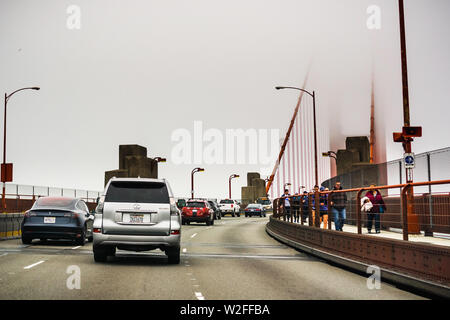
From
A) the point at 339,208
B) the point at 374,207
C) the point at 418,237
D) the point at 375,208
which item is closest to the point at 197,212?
the point at 339,208

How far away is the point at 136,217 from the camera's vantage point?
13180 mm

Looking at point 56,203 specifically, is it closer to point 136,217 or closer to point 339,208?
point 136,217

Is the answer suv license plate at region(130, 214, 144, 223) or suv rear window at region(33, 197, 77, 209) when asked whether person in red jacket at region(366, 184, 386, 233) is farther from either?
suv rear window at region(33, 197, 77, 209)

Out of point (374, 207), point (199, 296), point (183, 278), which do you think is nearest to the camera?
point (199, 296)

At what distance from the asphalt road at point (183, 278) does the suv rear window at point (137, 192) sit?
1512 mm

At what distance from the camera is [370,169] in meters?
27.2

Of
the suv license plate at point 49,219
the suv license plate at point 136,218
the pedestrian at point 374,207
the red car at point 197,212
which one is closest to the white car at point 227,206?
the red car at point 197,212

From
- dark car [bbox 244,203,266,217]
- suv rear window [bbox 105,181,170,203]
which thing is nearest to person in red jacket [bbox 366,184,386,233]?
suv rear window [bbox 105,181,170,203]

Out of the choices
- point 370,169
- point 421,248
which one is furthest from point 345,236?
point 370,169

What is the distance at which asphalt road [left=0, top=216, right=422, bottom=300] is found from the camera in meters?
9.01

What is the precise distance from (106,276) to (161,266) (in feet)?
7.80

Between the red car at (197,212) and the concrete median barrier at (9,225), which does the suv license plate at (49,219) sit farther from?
the red car at (197,212)

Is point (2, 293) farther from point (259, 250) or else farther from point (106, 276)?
point (259, 250)

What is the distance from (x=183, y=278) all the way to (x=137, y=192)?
3.01 meters
